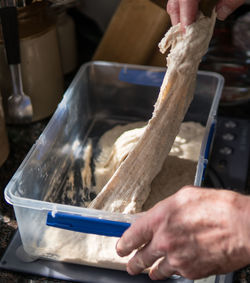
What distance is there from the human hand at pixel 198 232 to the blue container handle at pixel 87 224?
0.14ft

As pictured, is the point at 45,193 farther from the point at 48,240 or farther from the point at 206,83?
the point at 206,83

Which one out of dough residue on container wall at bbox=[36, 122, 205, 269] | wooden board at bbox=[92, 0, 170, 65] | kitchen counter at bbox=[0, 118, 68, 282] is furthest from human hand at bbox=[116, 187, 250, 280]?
wooden board at bbox=[92, 0, 170, 65]

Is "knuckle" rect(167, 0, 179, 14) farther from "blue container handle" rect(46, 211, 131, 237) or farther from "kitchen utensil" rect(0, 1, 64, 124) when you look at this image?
"blue container handle" rect(46, 211, 131, 237)

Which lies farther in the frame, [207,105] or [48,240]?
[207,105]

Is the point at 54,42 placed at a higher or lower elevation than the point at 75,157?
higher

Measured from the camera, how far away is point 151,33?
1.14 meters

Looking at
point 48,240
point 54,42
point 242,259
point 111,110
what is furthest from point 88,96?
point 242,259

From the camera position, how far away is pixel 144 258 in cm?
65

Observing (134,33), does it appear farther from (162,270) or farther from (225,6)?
(162,270)

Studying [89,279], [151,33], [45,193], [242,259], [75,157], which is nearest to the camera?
[242,259]

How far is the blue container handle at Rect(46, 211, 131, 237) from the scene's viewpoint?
68 centimetres

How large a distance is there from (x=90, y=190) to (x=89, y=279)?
22 centimetres

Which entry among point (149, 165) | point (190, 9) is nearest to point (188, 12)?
point (190, 9)

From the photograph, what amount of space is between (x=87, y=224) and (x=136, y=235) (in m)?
0.09
